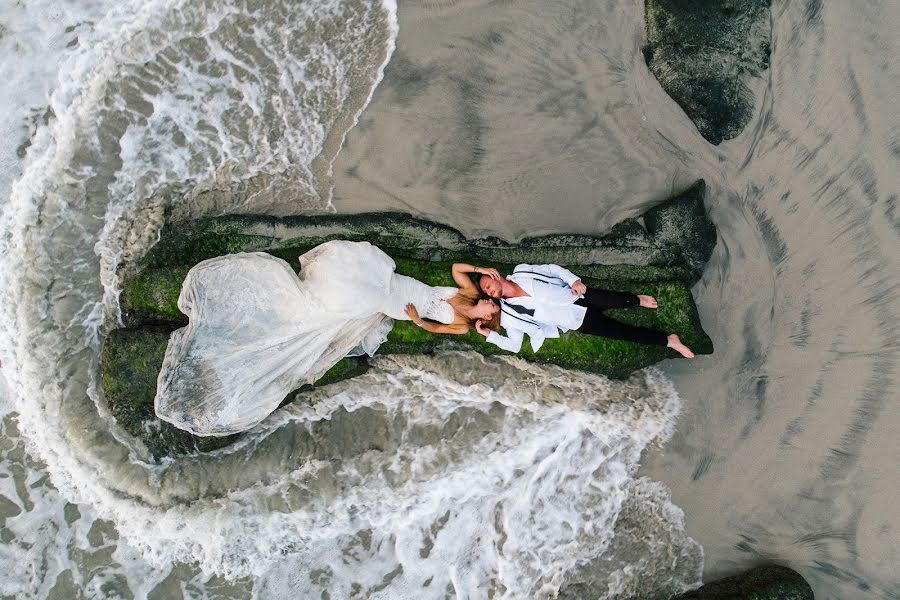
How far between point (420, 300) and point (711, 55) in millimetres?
2904

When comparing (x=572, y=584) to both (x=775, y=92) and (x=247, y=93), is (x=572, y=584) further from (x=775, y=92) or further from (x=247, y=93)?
(x=247, y=93)

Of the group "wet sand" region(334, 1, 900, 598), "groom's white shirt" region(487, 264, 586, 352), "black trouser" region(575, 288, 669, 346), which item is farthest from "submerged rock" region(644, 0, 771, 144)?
"groom's white shirt" region(487, 264, 586, 352)

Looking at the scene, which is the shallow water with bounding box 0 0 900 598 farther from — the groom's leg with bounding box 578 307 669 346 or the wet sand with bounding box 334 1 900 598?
the groom's leg with bounding box 578 307 669 346

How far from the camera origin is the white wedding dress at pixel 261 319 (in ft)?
12.1

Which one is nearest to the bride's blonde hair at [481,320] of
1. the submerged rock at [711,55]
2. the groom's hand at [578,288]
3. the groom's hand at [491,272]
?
the groom's hand at [491,272]

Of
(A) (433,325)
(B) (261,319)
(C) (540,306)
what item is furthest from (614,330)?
(B) (261,319)

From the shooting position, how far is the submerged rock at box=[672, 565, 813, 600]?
4.15 meters

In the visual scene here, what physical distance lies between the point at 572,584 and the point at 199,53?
5116 millimetres

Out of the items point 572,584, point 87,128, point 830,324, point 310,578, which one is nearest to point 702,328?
point 830,324

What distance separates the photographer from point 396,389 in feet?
14.2

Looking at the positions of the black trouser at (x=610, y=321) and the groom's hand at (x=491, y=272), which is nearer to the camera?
the groom's hand at (x=491, y=272)

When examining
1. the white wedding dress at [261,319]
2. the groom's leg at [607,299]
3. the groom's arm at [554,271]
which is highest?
the groom's arm at [554,271]

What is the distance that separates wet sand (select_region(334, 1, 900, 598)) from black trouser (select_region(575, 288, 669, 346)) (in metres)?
0.60

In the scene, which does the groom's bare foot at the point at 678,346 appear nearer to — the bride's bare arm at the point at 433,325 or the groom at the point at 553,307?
the groom at the point at 553,307
